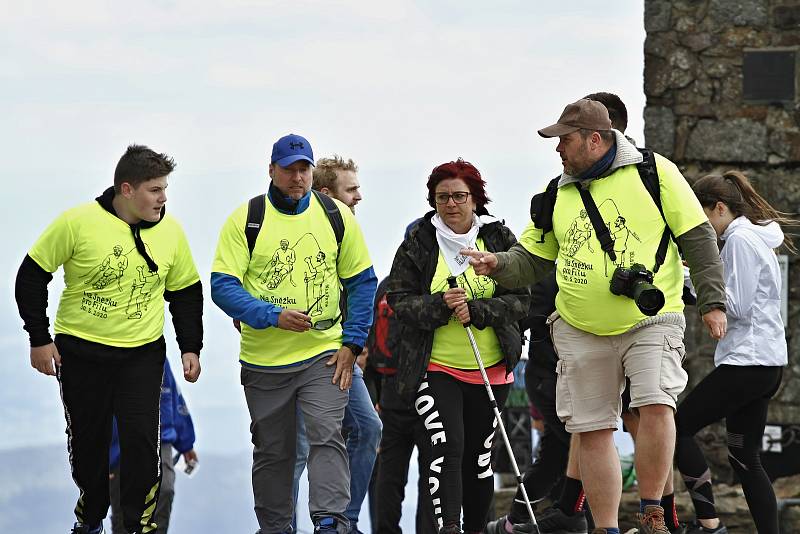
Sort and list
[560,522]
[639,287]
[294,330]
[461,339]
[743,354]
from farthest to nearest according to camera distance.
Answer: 1. [560,522]
2. [743,354]
3. [461,339]
4. [294,330]
5. [639,287]

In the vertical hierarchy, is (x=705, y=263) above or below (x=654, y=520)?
above

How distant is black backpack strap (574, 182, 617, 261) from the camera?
5.36 m

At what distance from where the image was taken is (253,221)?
5.81m

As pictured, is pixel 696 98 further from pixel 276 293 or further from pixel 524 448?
pixel 276 293

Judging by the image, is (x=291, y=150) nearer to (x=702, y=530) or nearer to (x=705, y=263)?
(x=705, y=263)

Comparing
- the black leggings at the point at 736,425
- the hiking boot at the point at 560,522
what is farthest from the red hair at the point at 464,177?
the hiking boot at the point at 560,522

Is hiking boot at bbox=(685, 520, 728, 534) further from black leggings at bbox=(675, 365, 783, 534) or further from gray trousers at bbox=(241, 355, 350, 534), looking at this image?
gray trousers at bbox=(241, 355, 350, 534)

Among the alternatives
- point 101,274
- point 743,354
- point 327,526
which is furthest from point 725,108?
point 101,274

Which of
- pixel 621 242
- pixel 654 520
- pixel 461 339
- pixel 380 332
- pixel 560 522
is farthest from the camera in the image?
pixel 380 332

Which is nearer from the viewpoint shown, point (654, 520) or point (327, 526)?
point (654, 520)

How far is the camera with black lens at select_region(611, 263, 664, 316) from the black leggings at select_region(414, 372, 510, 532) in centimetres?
98

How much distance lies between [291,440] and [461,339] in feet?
2.95

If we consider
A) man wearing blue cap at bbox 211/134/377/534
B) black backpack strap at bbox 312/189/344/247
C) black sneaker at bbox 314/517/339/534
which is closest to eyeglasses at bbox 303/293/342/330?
man wearing blue cap at bbox 211/134/377/534

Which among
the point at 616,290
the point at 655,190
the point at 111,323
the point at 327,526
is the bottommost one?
the point at 327,526
